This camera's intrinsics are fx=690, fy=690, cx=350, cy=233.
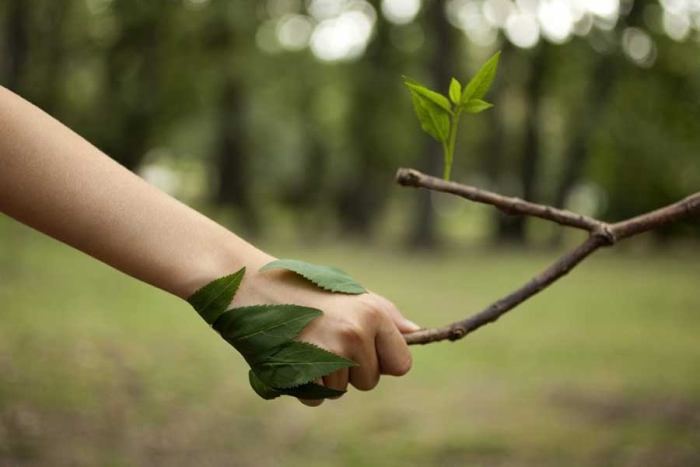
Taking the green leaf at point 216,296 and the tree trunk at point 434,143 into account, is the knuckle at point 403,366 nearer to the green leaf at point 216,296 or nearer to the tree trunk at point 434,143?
the green leaf at point 216,296

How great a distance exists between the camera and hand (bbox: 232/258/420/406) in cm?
100

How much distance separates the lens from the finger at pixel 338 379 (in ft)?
3.34

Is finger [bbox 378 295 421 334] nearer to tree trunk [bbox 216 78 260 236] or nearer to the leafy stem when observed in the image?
the leafy stem

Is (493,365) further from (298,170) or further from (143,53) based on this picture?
(298,170)

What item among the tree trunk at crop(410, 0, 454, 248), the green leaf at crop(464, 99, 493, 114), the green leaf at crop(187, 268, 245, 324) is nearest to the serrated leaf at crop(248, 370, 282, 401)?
the green leaf at crop(187, 268, 245, 324)

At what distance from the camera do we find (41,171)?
3.35ft

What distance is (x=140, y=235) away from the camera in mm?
1037

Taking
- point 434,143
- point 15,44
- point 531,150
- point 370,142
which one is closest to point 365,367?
point 15,44

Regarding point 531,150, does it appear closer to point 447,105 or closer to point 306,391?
point 447,105

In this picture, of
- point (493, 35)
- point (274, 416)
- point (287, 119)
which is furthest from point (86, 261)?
point (493, 35)

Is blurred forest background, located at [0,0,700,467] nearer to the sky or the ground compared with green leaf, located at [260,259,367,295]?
nearer to the sky

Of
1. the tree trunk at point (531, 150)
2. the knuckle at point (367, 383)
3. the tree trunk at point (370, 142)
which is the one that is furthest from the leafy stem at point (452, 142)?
the tree trunk at point (531, 150)

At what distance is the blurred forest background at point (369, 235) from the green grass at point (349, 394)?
30mm

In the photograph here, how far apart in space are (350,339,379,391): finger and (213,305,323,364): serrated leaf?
0.27 ft
